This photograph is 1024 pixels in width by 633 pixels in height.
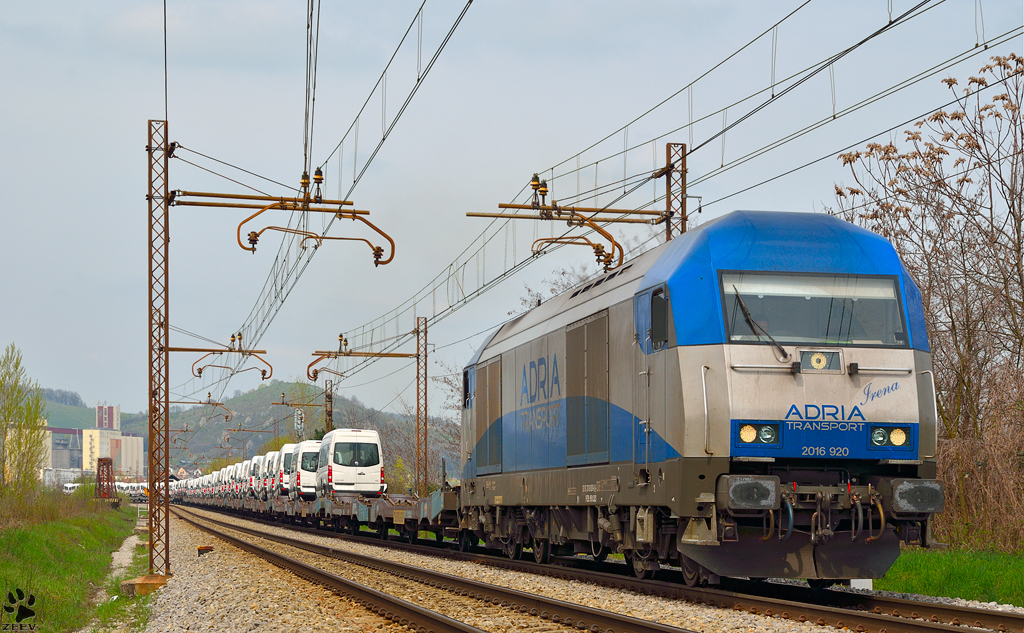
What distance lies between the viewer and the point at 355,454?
1532 inches

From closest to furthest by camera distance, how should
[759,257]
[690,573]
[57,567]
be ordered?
[759,257]
[690,573]
[57,567]

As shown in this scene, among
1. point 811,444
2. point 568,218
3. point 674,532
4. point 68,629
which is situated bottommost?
point 68,629

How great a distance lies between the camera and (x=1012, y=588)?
496 inches

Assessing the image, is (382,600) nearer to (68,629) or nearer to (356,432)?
(68,629)

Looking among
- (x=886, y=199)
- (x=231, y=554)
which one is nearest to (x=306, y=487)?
(x=231, y=554)

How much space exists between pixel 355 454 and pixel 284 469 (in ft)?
31.8

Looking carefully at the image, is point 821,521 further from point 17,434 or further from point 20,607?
point 17,434

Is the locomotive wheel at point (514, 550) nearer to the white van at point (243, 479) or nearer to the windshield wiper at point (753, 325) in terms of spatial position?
the windshield wiper at point (753, 325)

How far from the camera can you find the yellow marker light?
11664mm

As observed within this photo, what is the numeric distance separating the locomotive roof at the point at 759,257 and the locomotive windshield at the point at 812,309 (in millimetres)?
117

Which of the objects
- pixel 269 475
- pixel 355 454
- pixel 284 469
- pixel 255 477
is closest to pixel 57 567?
pixel 355 454

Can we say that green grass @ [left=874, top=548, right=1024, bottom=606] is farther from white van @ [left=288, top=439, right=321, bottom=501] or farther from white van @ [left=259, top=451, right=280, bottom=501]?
white van @ [left=259, top=451, right=280, bottom=501]

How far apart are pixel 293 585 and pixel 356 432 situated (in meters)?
23.7

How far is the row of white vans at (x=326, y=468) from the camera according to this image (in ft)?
127
